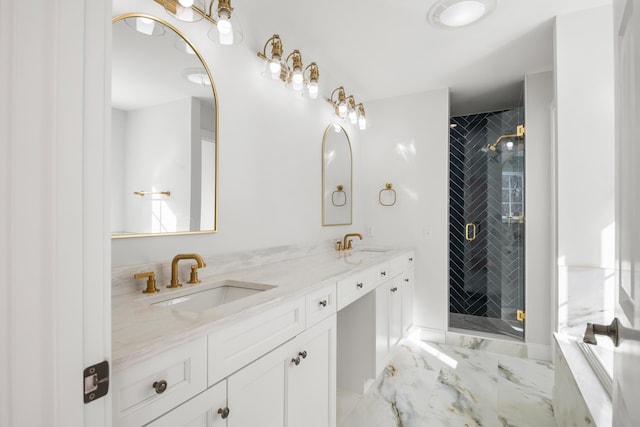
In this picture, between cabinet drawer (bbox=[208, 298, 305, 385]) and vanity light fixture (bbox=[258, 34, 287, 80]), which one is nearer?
cabinet drawer (bbox=[208, 298, 305, 385])

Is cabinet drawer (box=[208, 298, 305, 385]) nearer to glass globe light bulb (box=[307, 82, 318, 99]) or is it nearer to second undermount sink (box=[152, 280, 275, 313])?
second undermount sink (box=[152, 280, 275, 313])

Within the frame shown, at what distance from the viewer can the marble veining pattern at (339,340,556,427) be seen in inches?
75.9

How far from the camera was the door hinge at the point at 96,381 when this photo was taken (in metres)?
0.53

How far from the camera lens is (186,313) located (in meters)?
1.03

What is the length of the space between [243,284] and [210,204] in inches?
18.4

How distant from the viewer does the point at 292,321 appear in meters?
1.32

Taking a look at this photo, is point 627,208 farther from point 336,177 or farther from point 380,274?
point 336,177

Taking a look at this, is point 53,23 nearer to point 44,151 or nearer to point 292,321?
point 44,151

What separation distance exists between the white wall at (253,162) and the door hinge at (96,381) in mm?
841

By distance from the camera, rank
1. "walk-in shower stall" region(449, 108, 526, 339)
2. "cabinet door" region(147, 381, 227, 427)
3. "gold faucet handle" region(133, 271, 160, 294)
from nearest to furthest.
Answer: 1. "cabinet door" region(147, 381, 227, 427)
2. "gold faucet handle" region(133, 271, 160, 294)
3. "walk-in shower stall" region(449, 108, 526, 339)

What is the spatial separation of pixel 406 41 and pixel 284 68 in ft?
3.12

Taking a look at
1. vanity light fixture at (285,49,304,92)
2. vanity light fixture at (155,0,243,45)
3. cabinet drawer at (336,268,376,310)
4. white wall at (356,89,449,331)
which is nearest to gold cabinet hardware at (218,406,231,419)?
cabinet drawer at (336,268,376,310)

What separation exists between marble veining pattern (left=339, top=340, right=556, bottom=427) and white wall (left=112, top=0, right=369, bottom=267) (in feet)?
3.95

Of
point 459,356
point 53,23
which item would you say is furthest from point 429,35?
point 459,356
